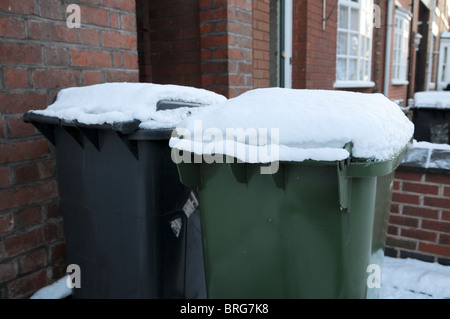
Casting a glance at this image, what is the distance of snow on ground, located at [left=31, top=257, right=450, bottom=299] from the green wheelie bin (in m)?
1.03

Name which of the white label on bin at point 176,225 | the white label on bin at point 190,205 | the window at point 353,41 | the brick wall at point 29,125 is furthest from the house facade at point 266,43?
the white label on bin at point 176,225

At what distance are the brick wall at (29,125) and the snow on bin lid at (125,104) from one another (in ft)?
0.82

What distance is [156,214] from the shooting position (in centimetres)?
172

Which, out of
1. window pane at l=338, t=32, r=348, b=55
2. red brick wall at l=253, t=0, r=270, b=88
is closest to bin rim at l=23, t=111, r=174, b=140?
red brick wall at l=253, t=0, r=270, b=88

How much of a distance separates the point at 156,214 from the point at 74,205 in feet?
1.72

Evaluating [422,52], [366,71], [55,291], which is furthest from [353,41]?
[422,52]

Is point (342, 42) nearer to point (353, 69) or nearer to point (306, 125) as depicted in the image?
point (353, 69)

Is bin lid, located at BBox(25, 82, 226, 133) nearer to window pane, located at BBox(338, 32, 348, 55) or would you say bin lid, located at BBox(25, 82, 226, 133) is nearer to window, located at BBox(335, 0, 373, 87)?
window, located at BBox(335, 0, 373, 87)

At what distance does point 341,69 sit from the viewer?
6.70m

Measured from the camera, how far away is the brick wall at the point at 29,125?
1.99 metres

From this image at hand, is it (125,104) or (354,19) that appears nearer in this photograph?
(125,104)

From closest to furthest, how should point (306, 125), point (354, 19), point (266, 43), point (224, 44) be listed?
point (306, 125)
point (224, 44)
point (266, 43)
point (354, 19)

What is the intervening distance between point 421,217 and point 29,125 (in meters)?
2.71

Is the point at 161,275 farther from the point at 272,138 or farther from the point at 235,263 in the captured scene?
the point at 272,138
